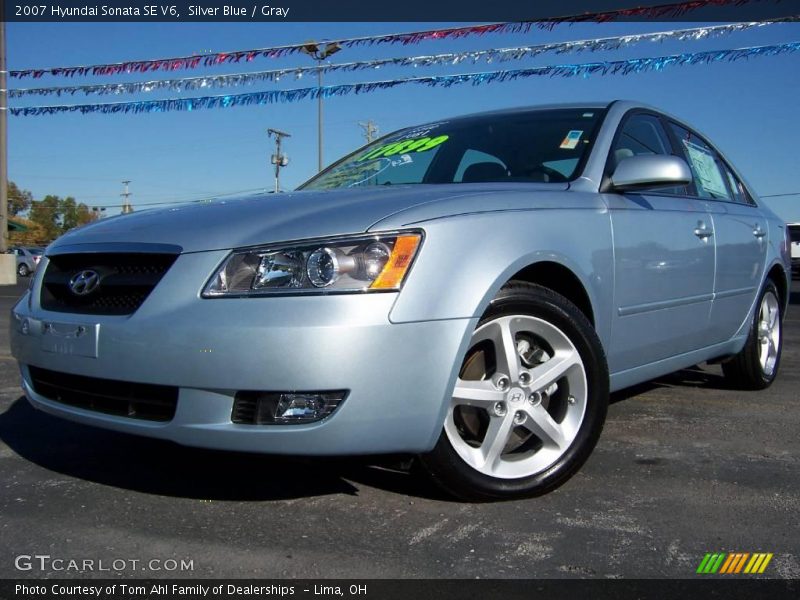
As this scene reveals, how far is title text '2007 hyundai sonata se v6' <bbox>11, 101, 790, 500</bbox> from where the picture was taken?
2.19m

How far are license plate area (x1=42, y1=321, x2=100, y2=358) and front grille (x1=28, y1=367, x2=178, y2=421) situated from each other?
0.10m

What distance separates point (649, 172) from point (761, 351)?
2.26 metres

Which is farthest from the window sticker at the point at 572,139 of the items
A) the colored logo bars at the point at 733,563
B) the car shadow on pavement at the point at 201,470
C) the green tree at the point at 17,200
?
the green tree at the point at 17,200

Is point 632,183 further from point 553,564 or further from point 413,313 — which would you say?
point 553,564

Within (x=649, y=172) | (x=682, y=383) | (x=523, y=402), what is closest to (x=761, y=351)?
(x=682, y=383)

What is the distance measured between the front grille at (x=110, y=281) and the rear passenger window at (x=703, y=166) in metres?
2.93

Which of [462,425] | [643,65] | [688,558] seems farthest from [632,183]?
[643,65]

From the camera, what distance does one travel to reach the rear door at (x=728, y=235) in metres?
3.97

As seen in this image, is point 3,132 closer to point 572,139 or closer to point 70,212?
point 572,139

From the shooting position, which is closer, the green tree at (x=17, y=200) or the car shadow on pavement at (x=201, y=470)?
the car shadow on pavement at (x=201, y=470)

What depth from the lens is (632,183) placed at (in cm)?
309

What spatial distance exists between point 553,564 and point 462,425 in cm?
62

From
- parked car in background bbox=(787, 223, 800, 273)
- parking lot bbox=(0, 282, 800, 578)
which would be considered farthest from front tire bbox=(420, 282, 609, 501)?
parked car in background bbox=(787, 223, 800, 273)

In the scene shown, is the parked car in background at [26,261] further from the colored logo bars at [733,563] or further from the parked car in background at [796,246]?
the colored logo bars at [733,563]
